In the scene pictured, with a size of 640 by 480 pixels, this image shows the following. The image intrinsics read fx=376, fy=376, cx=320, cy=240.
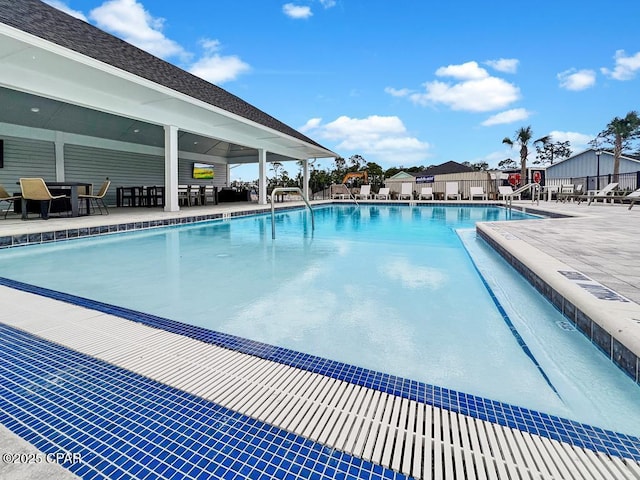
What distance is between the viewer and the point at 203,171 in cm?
1667

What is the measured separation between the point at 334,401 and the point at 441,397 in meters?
0.44

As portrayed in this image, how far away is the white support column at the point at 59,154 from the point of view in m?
10.6

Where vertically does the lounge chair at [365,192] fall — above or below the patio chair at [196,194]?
above

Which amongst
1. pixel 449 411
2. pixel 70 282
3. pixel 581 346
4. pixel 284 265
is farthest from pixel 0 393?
pixel 284 265

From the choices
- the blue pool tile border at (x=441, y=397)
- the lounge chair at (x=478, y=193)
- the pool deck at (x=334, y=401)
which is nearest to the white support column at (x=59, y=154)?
the pool deck at (x=334, y=401)

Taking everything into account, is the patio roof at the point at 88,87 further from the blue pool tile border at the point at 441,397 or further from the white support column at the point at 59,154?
the blue pool tile border at the point at 441,397

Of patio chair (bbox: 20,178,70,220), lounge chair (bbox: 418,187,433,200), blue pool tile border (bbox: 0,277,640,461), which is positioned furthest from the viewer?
lounge chair (bbox: 418,187,433,200)

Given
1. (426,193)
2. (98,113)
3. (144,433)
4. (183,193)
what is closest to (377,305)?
(144,433)

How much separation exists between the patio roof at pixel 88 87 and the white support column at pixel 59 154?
0.32m

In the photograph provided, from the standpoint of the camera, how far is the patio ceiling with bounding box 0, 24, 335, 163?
5.66 meters

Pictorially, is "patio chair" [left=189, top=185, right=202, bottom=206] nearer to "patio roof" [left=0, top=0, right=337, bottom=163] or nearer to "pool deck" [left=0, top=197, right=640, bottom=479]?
"patio roof" [left=0, top=0, right=337, bottom=163]

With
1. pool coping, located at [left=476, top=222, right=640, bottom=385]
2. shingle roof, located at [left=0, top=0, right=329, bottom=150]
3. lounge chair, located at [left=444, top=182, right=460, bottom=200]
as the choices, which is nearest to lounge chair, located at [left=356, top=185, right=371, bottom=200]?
lounge chair, located at [left=444, top=182, right=460, bottom=200]

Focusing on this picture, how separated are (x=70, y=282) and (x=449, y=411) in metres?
3.28

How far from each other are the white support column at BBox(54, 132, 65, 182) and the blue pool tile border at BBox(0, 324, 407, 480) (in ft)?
37.0
